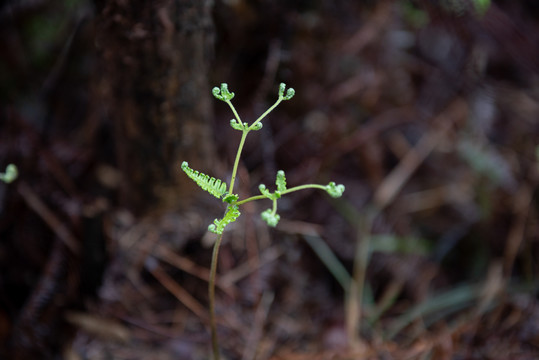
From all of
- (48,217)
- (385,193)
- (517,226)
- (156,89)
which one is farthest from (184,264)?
(517,226)

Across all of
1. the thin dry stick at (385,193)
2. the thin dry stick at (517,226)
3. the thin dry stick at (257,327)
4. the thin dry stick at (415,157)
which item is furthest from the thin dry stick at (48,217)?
the thin dry stick at (517,226)

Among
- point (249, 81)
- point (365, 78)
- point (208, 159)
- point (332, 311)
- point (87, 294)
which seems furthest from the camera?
point (365, 78)

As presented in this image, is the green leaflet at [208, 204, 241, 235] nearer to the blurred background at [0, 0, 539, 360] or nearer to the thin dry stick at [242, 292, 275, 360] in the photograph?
the blurred background at [0, 0, 539, 360]

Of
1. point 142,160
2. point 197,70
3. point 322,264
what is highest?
point 197,70

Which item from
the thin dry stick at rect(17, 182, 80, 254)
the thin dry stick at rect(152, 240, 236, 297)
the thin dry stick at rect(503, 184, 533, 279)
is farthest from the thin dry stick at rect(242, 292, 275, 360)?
the thin dry stick at rect(503, 184, 533, 279)

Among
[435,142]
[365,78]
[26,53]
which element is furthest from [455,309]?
[26,53]

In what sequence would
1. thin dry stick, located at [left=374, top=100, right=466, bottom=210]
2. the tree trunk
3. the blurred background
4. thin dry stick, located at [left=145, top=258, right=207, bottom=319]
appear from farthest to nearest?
thin dry stick, located at [left=374, top=100, right=466, bottom=210]
thin dry stick, located at [left=145, top=258, right=207, bottom=319]
the blurred background
the tree trunk

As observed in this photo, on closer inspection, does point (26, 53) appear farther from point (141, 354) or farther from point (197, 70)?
point (141, 354)
